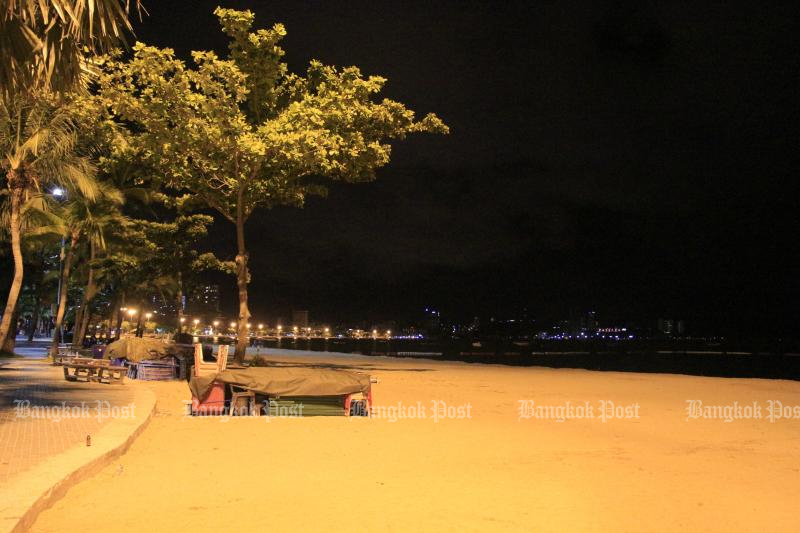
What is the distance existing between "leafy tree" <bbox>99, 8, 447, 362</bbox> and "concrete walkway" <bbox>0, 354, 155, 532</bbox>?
852 cm

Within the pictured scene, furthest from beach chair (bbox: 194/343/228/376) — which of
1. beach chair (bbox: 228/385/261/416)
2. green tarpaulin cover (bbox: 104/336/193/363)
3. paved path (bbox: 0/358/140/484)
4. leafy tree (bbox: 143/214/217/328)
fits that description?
leafy tree (bbox: 143/214/217/328)

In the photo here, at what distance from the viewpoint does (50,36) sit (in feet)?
21.5

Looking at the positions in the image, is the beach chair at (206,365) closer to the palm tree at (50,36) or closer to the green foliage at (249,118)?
the green foliage at (249,118)

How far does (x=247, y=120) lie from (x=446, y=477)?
19.5m

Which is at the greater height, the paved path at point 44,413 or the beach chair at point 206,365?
the beach chair at point 206,365

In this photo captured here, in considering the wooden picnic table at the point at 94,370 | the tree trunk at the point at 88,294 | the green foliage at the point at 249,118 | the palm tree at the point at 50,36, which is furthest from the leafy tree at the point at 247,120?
the palm tree at the point at 50,36

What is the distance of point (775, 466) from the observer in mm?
9695

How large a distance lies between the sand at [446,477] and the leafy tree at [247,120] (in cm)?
1047

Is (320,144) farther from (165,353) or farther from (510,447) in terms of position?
(510,447)

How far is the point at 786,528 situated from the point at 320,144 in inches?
709

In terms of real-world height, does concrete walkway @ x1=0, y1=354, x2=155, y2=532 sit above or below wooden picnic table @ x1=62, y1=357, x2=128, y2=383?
below

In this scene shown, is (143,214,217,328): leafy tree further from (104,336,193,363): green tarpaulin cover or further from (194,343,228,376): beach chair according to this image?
(194,343,228,376): beach chair

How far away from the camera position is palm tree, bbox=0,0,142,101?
6.06m

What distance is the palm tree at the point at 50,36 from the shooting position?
19.9 ft
